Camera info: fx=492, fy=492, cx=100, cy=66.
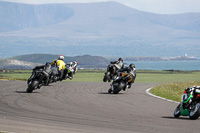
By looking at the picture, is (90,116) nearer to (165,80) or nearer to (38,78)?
(38,78)

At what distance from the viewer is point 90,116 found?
1569cm

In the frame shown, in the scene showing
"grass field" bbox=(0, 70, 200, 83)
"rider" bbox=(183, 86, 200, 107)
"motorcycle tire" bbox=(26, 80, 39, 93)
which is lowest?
"grass field" bbox=(0, 70, 200, 83)

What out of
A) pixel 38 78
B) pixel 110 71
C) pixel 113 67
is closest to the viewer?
pixel 38 78

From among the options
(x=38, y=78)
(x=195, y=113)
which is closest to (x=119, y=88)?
(x=38, y=78)

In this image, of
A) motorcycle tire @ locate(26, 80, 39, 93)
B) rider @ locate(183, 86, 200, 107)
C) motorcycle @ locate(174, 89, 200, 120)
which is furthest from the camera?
motorcycle tire @ locate(26, 80, 39, 93)

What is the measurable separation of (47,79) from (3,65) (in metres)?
176

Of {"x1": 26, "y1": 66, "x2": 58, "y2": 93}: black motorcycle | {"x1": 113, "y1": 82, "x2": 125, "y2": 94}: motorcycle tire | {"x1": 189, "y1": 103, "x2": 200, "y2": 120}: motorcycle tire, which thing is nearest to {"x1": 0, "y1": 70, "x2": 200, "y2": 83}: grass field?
{"x1": 26, "y1": 66, "x2": 58, "y2": 93}: black motorcycle

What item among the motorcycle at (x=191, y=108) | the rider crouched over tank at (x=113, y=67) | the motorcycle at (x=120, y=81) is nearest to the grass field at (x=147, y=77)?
the rider crouched over tank at (x=113, y=67)

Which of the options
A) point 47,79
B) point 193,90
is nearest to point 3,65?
point 47,79

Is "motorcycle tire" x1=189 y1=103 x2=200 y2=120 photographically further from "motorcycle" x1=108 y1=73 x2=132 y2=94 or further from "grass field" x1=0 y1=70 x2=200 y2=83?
"grass field" x1=0 y1=70 x2=200 y2=83

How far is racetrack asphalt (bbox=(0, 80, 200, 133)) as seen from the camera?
42.9ft

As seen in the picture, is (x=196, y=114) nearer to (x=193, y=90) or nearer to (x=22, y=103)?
(x=193, y=90)

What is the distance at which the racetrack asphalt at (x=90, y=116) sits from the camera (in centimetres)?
1306

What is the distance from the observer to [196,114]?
48.4ft
